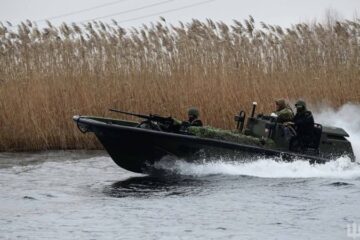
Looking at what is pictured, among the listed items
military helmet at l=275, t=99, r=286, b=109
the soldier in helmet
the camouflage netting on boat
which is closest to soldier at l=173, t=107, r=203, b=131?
the camouflage netting on boat

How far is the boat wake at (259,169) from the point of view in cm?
1806

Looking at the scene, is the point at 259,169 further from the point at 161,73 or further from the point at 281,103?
the point at 161,73

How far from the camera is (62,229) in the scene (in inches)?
532

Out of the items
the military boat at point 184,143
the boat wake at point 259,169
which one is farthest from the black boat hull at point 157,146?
the boat wake at point 259,169

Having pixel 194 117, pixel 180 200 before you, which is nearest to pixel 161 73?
pixel 194 117

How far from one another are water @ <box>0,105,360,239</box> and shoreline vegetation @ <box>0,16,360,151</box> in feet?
4.33

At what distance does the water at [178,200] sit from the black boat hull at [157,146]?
20cm

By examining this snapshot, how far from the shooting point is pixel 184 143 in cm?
1778

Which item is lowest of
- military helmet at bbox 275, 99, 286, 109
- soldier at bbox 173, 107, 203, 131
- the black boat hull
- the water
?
the water

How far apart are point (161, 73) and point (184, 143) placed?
541 cm

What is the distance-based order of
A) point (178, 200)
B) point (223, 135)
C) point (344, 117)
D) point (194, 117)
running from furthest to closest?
1. point (344, 117)
2. point (194, 117)
3. point (223, 135)
4. point (178, 200)

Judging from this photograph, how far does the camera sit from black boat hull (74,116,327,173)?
57.9 ft

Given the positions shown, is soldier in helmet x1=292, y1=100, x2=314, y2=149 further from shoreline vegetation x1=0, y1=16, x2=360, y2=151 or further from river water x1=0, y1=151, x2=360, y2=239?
shoreline vegetation x1=0, y1=16, x2=360, y2=151

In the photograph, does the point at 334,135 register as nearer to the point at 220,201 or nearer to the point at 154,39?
the point at 220,201
